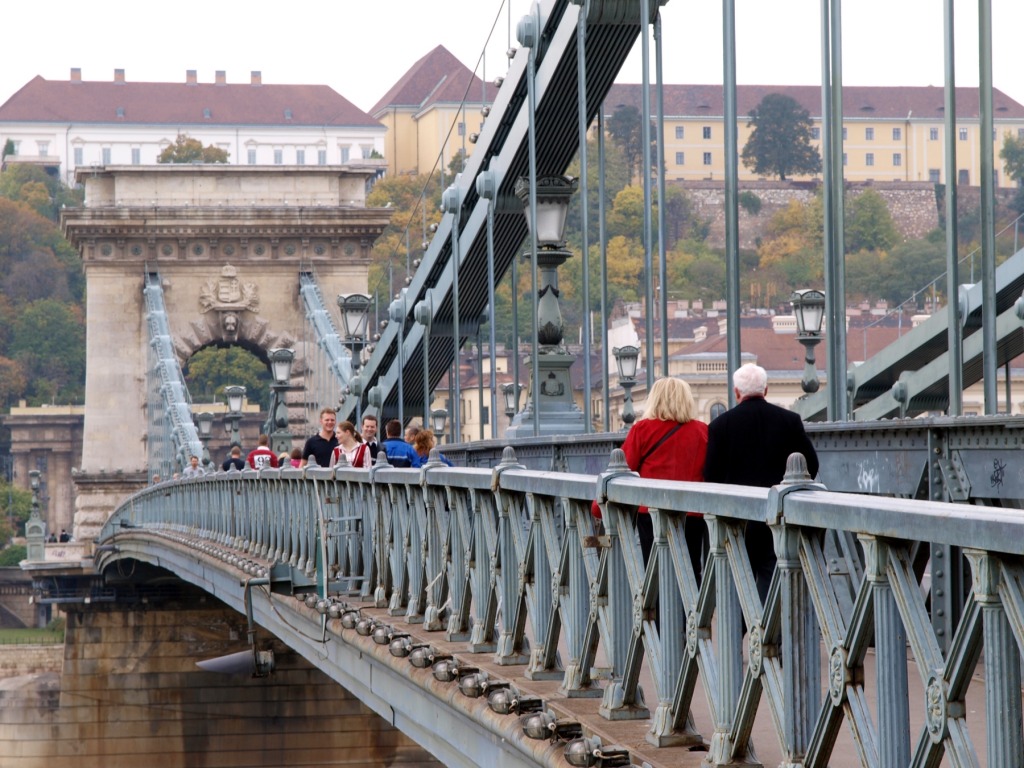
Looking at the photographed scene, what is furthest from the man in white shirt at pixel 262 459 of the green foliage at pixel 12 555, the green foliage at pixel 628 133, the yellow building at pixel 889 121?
the green foliage at pixel 12 555

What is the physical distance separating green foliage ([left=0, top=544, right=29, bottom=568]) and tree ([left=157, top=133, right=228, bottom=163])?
34.7 metres

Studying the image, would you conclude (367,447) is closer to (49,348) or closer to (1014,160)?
(1014,160)

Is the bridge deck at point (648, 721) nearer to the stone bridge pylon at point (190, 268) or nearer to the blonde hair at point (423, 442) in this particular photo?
the blonde hair at point (423, 442)

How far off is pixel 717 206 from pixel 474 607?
62834 mm

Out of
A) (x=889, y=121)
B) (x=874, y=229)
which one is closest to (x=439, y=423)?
(x=874, y=229)

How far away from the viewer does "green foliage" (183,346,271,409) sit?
3821 inches

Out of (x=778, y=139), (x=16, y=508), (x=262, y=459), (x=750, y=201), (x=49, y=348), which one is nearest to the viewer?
(x=262, y=459)

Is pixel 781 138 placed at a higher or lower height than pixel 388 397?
higher

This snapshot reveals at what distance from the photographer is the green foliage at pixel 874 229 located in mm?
20406

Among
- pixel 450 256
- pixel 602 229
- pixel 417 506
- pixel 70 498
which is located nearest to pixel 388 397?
pixel 450 256

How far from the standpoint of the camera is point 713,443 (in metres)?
5.84

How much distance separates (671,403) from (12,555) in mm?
87488

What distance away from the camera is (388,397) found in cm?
2312

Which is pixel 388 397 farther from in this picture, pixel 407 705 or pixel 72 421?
pixel 72 421
